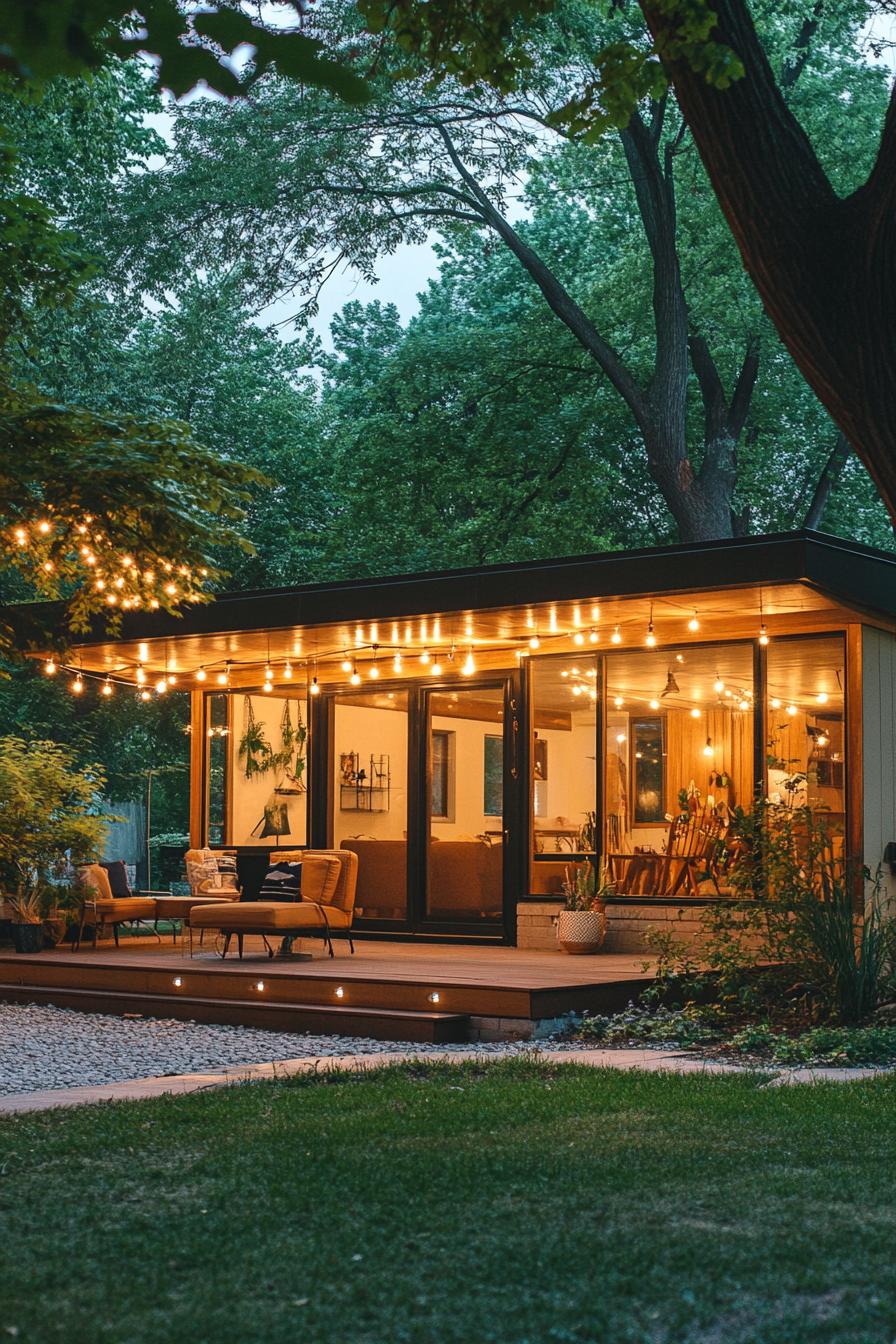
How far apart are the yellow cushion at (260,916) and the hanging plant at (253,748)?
4182 millimetres

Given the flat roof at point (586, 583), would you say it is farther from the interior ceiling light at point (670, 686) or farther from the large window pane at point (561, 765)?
the large window pane at point (561, 765)

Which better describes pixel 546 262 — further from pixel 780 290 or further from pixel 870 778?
pixel 780 290

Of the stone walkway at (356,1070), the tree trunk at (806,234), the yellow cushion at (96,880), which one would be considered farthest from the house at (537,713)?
the tree trunk at (806,234)

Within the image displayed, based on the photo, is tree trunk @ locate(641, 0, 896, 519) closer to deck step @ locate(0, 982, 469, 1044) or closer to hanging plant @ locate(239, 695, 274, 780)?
deck step @ locate(0, 982, 469, 1044)

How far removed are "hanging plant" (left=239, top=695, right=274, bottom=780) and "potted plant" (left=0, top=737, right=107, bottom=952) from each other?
1.93 m

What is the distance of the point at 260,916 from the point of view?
11.2 metres

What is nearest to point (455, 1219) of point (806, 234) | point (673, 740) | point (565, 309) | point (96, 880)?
point (806, 234)

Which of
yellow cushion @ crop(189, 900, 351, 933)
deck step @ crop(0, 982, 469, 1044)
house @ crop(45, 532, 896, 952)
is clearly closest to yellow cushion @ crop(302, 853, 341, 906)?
yellow cushion @ crop(189, 900, 351, 933)

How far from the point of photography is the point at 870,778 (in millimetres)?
11500

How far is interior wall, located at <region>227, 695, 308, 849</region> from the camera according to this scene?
50.7 ft

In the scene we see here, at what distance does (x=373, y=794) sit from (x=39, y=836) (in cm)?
307

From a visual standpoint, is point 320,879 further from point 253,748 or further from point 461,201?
point 461,201


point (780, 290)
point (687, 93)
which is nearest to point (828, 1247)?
point (780, 290)

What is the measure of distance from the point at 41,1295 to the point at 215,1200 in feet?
3.24
